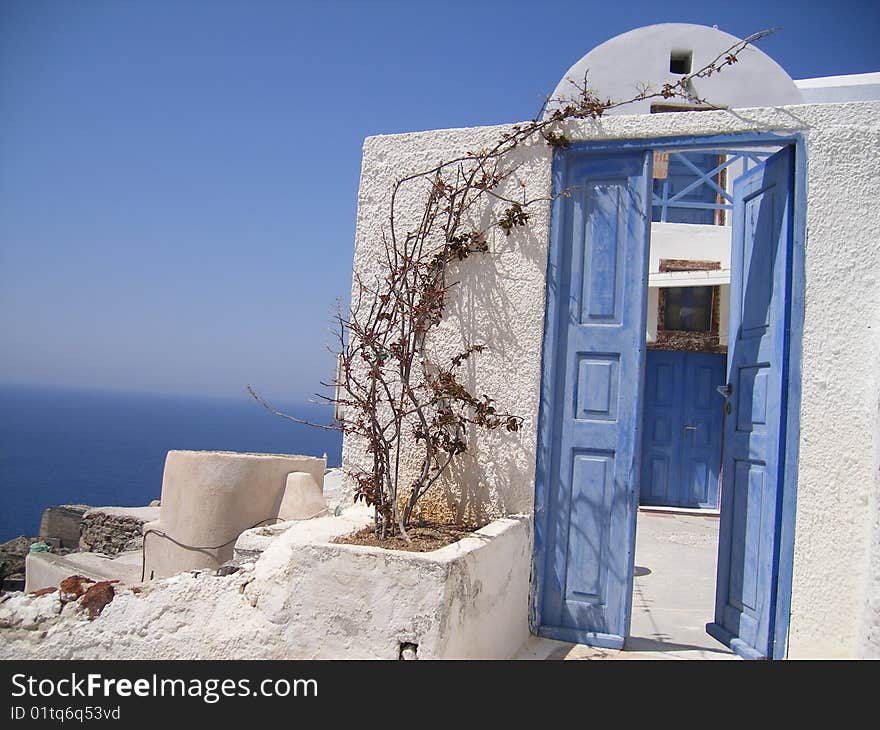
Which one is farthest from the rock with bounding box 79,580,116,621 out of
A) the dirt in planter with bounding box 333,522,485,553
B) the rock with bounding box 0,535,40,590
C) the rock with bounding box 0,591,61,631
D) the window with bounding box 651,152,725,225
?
the rock with bounding box 0,535,40,590

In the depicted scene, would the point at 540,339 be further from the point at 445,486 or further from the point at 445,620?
the point at 445,620

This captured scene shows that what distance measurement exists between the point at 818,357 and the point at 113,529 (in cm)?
1188

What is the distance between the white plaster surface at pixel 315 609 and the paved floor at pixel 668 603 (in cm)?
44


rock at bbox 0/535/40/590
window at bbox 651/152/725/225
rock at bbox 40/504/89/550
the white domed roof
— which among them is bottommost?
rock at bbox 0/535/40/590

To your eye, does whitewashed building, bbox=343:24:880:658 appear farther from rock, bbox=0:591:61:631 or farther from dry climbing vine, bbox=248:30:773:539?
rock, bbox=0:591:61:631

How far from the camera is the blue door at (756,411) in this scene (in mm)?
4062

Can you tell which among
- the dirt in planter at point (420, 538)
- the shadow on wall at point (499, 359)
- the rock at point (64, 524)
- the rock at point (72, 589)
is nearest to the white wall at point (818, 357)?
the shadow on wall at point (499, 359)

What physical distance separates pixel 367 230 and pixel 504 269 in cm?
93

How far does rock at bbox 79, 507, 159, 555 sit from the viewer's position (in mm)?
12594

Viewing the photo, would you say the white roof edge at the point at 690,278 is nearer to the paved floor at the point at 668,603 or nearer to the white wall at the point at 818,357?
the paved floor at the point at 668,603

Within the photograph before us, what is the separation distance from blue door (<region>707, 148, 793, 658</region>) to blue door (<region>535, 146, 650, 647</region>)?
630mm

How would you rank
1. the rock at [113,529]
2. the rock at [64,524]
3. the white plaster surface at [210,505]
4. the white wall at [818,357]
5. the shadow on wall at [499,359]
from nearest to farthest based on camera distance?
the white wall at [818,357]
the shadow on wall at [499,359]
the white plaster surface at [210,505]
the rock at [113,529]
the rock at [64,524]

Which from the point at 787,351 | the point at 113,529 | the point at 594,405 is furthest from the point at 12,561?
the point at 787,351

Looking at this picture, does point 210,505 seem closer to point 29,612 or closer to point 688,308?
point 29,612
